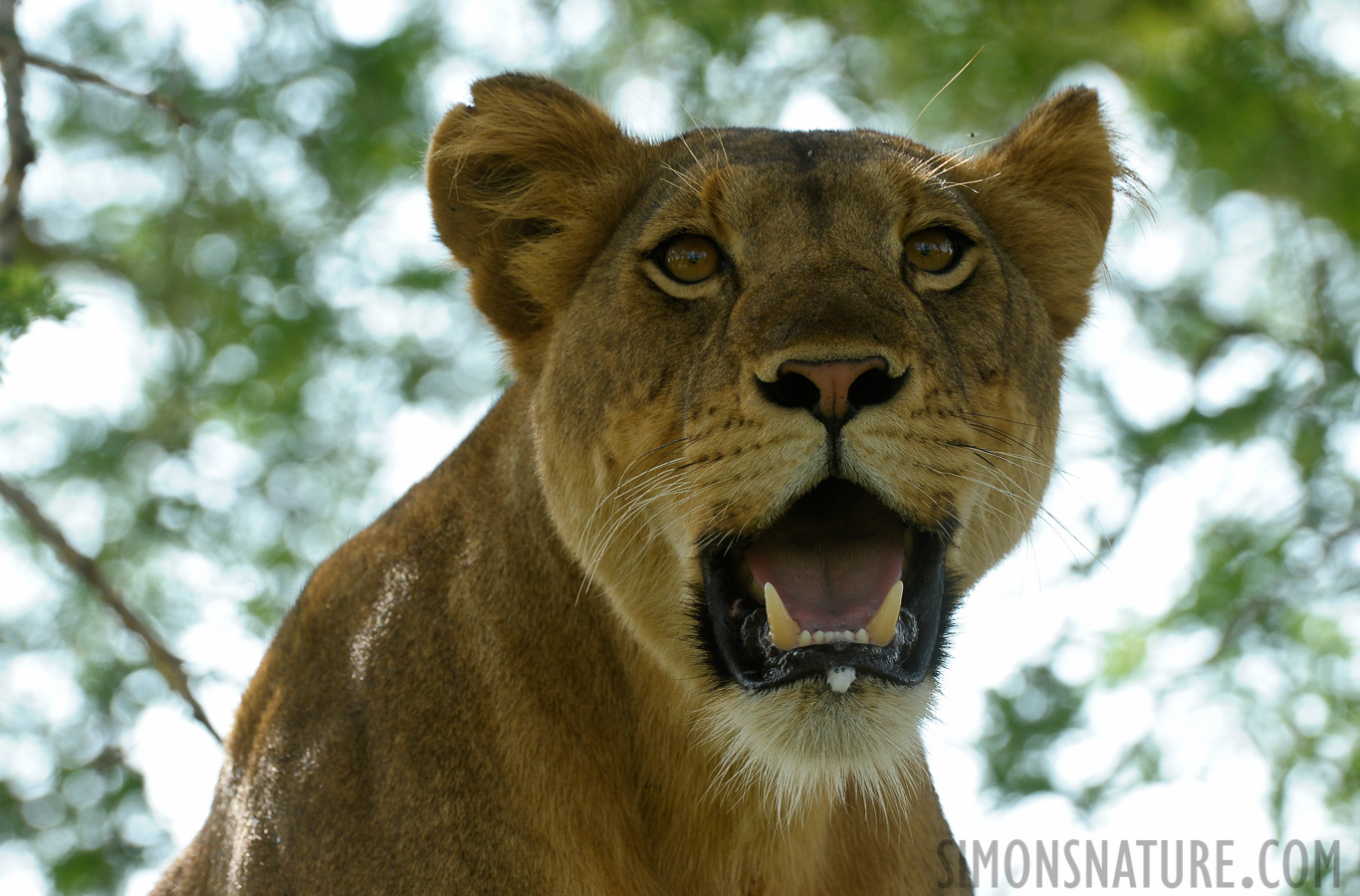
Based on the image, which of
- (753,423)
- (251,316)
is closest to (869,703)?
(753,423)

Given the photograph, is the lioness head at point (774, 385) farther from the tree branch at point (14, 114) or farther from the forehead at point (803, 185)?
the tree branch at point (14, 114)

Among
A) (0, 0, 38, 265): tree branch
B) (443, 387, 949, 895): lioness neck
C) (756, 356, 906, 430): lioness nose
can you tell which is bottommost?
(443, 387, 949, 895): lioness neck

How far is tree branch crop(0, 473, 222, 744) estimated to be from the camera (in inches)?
186

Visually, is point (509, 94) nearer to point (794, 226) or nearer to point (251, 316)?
point (794, 226)

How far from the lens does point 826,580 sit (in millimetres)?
3936

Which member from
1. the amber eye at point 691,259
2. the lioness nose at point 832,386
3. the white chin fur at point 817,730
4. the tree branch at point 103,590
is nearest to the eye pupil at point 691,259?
the amber eye at point 691,259

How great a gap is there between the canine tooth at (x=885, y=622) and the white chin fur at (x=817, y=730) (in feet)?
0.45

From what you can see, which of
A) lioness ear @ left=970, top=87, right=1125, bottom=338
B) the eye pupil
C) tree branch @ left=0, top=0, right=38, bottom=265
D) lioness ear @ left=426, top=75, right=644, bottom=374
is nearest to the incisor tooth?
the eye pupil

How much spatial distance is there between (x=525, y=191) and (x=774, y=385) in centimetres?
171

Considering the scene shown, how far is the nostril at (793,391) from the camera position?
3645mm

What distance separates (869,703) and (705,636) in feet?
1.85

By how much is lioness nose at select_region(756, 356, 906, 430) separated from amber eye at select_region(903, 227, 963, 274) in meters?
0.85

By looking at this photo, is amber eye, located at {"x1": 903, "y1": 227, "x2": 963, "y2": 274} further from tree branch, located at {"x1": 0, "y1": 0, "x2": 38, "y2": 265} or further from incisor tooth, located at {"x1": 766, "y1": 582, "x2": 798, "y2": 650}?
tree branch, located at {"x1": 0, "y1": 0, "x2": 38, "y2": 265}

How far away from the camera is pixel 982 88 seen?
1149 cm
